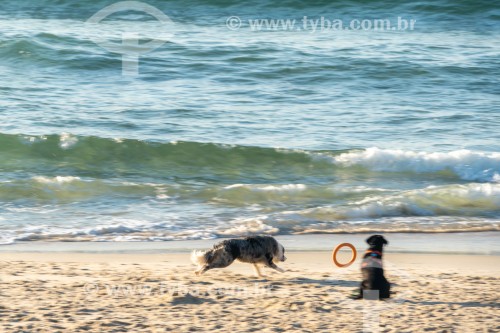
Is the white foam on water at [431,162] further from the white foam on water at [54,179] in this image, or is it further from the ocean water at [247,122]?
the white foam on water at [54,179]

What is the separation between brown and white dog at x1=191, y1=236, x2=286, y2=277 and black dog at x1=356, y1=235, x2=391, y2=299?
112 centimetres

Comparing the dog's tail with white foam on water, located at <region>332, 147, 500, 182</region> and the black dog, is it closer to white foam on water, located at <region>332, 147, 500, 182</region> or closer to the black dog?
the black dog

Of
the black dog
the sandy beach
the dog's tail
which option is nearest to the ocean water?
the sandy beach

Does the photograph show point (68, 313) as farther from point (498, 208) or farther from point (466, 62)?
point (466, 62)

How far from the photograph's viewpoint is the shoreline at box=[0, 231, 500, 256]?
9641mm

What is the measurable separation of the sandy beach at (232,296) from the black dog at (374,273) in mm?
114

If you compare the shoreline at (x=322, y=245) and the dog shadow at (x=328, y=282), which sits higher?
the shoreline at (x=322, y=245)

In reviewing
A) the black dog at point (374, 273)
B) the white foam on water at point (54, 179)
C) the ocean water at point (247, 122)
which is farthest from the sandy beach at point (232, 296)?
the white foam on water at point (54, 179)

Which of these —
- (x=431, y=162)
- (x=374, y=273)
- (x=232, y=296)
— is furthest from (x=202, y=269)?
(x=431, y=162)

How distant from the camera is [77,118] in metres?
17.3

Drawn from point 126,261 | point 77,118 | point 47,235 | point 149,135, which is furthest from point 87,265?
point 77,118

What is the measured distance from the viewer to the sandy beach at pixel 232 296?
6926mm

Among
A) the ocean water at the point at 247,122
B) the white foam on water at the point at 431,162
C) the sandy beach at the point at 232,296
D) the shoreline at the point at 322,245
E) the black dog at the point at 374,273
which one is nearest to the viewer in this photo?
the sandy beach at the point at 232,296

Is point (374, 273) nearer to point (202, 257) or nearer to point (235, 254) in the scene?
point (235, 254)
